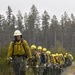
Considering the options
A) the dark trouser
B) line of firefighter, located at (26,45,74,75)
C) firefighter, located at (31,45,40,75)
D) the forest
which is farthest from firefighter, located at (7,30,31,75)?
the forest

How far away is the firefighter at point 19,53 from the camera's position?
13.7m

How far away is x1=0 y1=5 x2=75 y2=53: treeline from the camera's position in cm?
11238

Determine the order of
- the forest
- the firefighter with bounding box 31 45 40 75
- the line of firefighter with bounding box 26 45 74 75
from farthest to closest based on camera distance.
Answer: the forest, the line of firefighter with bounding box 26 45 74 75, the firefighter with bounding box 31 45 40 75

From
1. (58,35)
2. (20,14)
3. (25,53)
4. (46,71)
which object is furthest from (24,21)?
(25,53)

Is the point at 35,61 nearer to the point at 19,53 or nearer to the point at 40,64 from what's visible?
the point at 40,64

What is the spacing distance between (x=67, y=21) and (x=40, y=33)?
11.6 metres

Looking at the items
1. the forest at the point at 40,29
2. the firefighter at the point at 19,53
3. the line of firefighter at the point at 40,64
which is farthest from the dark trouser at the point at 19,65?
the forest at the point at 40,29

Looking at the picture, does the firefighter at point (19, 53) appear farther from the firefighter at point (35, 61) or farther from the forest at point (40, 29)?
the forest at point (40, 29)

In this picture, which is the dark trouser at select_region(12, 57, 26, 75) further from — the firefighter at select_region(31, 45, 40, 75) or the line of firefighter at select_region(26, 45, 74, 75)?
the firefighter at select_region(31, 45, 40, 75)

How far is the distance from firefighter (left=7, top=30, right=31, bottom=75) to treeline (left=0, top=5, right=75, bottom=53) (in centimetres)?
9437

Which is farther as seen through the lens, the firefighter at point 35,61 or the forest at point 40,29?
the forest at point 40,29

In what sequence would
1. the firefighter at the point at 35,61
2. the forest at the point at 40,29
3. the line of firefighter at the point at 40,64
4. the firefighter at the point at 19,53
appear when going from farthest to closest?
the forest at the point at 40,29, the line of firefighter at the point at 40,64, the firefighter at the point at 35,61, the firefighter at the point at 19,53

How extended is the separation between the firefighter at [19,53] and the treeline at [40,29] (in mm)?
94365

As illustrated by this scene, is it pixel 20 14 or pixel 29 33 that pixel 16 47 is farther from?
pixel 20 14
